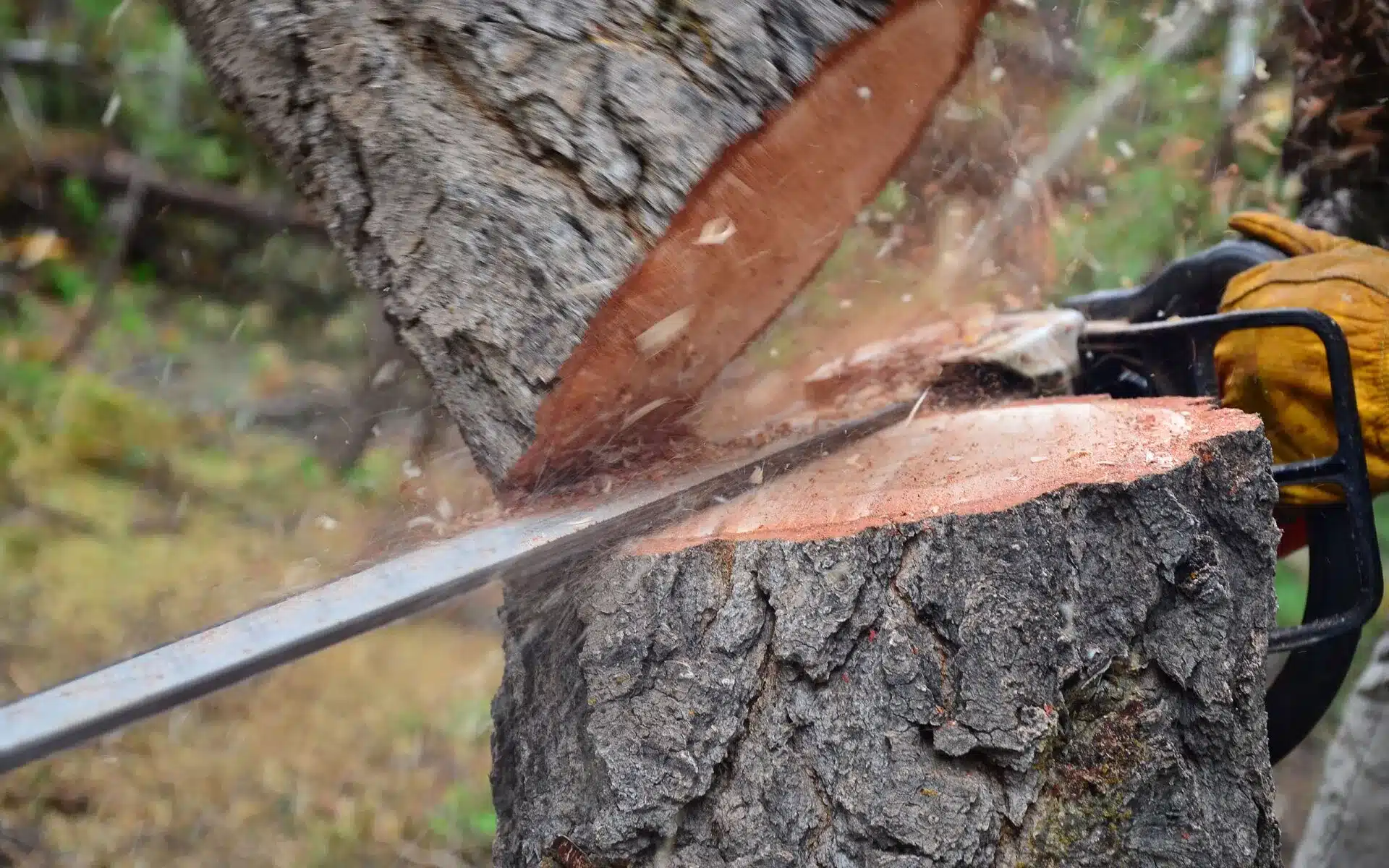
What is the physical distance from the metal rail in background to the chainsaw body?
70 cm

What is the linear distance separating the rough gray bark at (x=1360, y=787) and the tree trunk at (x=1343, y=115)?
3.53 ft

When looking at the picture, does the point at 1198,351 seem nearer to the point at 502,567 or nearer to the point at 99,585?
the point at 502,567

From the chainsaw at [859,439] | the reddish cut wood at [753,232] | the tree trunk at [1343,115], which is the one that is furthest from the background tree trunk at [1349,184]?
the reddish cut wood at [753,232]

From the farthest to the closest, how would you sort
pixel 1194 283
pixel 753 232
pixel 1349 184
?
1. pixel 1349 184
2. pixel 1194 283
3. pixel 753 232

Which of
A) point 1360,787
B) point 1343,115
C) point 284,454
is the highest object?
point 1343,115

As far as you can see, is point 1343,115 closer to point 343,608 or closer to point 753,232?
point 753,232

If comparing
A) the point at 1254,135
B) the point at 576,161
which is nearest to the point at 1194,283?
the point at 576,161

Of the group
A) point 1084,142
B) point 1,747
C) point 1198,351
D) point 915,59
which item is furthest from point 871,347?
point 1084,142

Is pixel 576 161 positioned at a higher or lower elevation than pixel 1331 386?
higher

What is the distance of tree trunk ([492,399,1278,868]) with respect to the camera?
1094mm

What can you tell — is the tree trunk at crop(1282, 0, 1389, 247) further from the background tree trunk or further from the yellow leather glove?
the yellow leather glove

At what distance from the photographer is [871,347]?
190 centimetres

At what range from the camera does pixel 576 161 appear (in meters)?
1.12

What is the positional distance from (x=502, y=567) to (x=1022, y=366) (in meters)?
1.07
